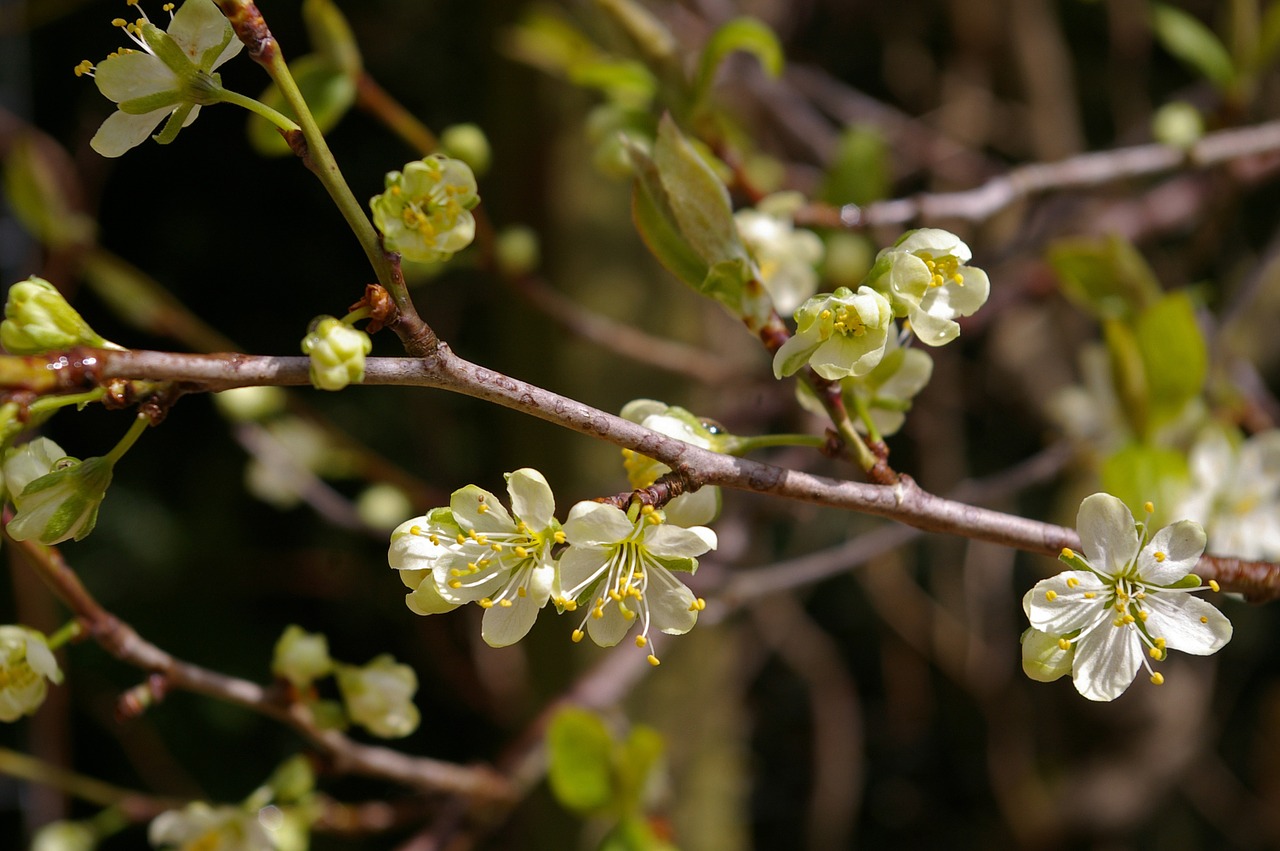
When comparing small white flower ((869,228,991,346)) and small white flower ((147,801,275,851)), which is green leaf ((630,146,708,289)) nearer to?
small white flower ((869,228,991,346))

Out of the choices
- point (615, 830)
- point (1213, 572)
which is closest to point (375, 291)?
point (1213, 572)

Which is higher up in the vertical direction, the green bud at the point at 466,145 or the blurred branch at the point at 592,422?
the green bud at the point at 466,145

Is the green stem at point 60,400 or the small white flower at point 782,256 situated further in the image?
the small white flower at point 782,256

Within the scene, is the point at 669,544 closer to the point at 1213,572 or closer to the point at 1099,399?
the point at 1213,572

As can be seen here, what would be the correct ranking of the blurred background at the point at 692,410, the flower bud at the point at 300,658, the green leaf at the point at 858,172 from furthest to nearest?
the blurred background at the point at 692,410 → the green leaf at the point at 858,172 → the flower bud at the point at 300,658

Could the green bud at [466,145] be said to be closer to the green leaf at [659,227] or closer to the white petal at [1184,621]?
the green leaf at [659,227]

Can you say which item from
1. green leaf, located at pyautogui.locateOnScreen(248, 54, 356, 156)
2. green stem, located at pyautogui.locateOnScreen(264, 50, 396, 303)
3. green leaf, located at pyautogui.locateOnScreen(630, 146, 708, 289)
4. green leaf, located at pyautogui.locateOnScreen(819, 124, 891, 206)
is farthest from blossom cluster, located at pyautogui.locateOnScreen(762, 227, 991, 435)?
green leaf, located at pyautogui.locateOnScreen(248, 54, 356, 156)

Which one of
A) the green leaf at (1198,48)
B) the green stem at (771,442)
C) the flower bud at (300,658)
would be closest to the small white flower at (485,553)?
the green stem at (771,442)
